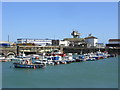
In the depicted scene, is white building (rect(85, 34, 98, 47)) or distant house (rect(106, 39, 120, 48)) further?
white building (rect(85, 34, 98, 47))

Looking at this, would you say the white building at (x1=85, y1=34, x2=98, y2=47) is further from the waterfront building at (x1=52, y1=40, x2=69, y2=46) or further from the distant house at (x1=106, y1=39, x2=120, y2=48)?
the waterfront building at (x1=52, y1=40, x2=69, y2=46)

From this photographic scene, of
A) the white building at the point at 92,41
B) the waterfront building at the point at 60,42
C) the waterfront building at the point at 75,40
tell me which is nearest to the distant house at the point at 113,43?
the white building at the point at 92,41

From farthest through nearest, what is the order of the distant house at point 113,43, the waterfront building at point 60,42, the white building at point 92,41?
the white building at point 92,41 → the waterfront building at point 60,42 → the distant house at point 113,43

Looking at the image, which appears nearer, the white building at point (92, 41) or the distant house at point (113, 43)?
the distant house at point (113, 43)

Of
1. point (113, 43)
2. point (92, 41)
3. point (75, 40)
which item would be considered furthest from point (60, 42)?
point (113, 43)

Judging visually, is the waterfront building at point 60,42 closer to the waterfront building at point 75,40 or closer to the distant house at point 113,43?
the waterfront building at point 75,40

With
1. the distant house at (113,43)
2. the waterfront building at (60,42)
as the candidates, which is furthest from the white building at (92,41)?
the waterfront building at (60,42)

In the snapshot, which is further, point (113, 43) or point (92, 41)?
point (113, 43)

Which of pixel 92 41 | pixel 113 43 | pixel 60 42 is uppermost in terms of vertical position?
pixel 92 41

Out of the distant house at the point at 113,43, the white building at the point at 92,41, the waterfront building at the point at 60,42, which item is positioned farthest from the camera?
the white building at the point at 92,41

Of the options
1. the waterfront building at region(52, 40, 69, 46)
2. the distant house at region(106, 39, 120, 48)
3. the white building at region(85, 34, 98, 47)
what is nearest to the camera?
the distant house at region(106, 39, 120, 48)

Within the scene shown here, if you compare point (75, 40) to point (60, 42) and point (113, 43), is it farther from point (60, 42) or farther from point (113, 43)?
point (113, 43)

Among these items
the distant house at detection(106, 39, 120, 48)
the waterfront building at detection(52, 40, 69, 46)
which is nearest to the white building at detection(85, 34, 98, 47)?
the distant house at detection(106, 39, 120, 48)

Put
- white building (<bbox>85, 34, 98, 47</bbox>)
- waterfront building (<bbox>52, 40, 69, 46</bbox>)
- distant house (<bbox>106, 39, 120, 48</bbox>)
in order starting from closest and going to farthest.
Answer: distant house (<bbox>106, 39, 120, 48</bbox>) → waterfront building (<bbox>52, 40, 69, 46</bbox>) → white building (<bbox>85, 34, 98, 47</bbox>)
